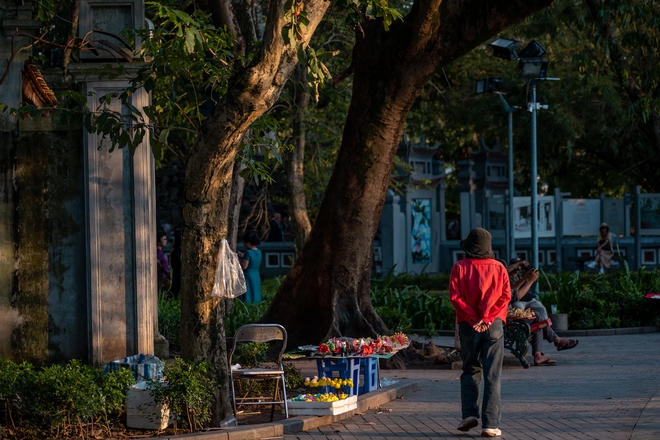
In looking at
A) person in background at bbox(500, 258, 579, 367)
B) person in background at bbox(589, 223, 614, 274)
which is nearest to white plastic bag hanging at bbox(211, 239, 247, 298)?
person in background at bbox(500, 258, 579, 367)

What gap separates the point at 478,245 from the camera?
9484mm

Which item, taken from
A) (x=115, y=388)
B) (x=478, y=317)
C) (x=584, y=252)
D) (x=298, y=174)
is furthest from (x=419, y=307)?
(x=584, y=252)

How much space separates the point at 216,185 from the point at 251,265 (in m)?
11.2

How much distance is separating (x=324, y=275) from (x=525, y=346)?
297 cm

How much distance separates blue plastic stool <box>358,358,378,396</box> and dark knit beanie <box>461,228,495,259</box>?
7.25ft

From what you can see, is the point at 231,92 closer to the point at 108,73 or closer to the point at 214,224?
the point at 214,224

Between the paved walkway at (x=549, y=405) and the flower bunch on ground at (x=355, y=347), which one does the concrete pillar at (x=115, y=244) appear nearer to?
the flower bunch on ground at (x=355, y=347)

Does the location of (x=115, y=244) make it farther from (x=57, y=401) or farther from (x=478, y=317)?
(x=478, y=317)

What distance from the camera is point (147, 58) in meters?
11.4

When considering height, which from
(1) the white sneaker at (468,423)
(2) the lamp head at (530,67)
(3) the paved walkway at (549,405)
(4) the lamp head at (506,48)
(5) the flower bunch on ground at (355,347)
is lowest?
(3) the paved walkway at (549,405)

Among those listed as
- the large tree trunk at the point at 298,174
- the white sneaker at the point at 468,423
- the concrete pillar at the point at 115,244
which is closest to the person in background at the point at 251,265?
the large tree trunk at the point at 298,174

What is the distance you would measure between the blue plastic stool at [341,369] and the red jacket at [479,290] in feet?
5.47

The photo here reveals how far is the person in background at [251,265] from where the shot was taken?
20.3 m

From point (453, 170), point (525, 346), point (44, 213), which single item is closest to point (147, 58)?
point (44, 213)
